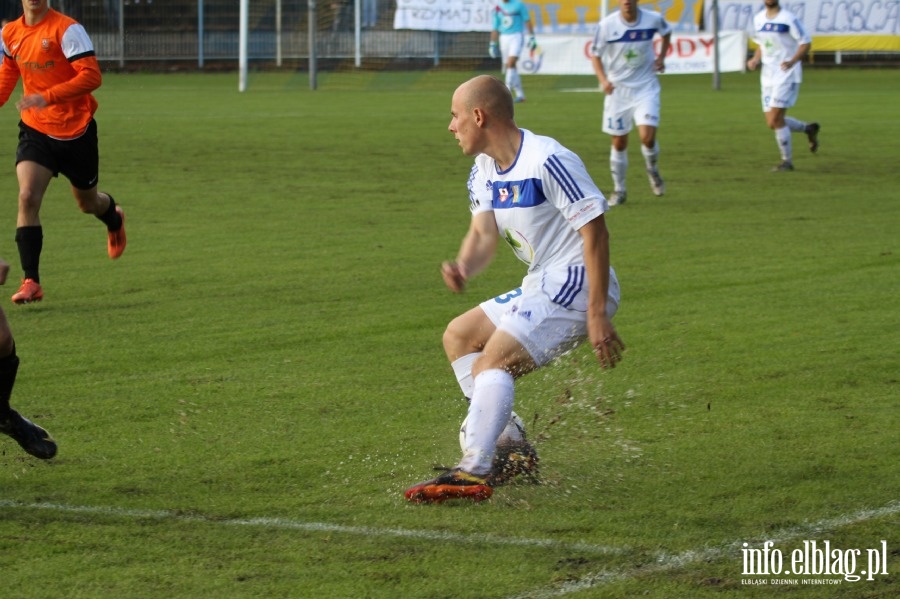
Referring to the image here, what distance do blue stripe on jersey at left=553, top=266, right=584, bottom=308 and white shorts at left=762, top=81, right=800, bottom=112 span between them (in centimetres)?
1266

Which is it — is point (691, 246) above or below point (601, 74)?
A: below

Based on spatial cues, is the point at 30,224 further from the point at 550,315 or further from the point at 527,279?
the point at 550,315

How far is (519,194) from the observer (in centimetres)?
522

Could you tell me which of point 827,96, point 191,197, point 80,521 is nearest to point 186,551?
point 80,521

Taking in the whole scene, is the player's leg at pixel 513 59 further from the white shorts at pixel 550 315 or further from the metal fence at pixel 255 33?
the white shorts at pixel 550 315

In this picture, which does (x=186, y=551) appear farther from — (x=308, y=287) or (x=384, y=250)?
(x=384, y=250)

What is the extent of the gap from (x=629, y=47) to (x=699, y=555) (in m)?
10.7

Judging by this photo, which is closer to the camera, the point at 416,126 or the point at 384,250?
the point at 384,250

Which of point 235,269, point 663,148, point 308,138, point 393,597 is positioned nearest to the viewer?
point 393,597

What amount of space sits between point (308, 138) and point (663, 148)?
5.12 metres

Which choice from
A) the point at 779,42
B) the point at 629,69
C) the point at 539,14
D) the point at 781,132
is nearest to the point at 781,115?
the point at 781,132

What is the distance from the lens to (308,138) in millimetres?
21328

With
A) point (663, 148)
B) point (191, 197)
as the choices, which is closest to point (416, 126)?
point (663, 148)

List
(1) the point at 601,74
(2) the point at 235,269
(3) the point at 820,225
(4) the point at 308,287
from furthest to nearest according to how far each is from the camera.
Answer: (1) the point at 601,74
(3) the point at 820,225
(2) the point at 235,269
(4) the point at 308,287
